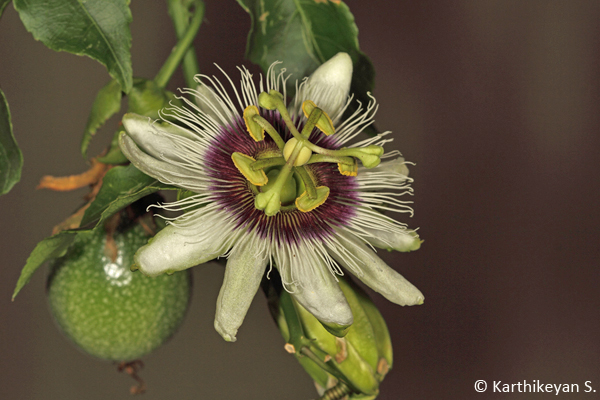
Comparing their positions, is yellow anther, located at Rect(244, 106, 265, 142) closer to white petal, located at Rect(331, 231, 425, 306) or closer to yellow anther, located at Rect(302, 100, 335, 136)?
yellow anther, located at Rect(302, 100, 335, 136)

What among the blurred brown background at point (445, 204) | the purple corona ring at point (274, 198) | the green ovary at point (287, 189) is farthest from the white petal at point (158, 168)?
the blurred brown background at point (445, 204)

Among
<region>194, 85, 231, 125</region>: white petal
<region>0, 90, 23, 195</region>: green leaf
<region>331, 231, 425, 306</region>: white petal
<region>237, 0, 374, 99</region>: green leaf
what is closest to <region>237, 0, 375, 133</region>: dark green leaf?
<region>237, 0, 374, 99</region>: green leaf

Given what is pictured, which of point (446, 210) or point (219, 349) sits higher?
point (446, 210)

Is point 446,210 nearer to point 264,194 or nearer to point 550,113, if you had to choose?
point 550,113

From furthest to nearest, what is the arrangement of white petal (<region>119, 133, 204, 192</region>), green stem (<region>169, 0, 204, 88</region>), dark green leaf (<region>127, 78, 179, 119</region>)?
green stem (<region>169, 0, 204, 88</region>)
dark green leaf (<region>127, 78, 179, 119</region>)
white petal (<region>119, 133, 204, 192</region>)

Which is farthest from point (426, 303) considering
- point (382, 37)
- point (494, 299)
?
point (382, 37)

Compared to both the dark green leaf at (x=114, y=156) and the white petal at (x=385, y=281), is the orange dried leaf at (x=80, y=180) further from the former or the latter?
the white petal at (x=385, y=281)

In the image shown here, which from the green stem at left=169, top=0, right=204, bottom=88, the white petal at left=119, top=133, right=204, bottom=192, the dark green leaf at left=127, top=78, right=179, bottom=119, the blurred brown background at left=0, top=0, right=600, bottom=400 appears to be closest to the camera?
the white petal at left=119, top=133, right=204, bottom=192
